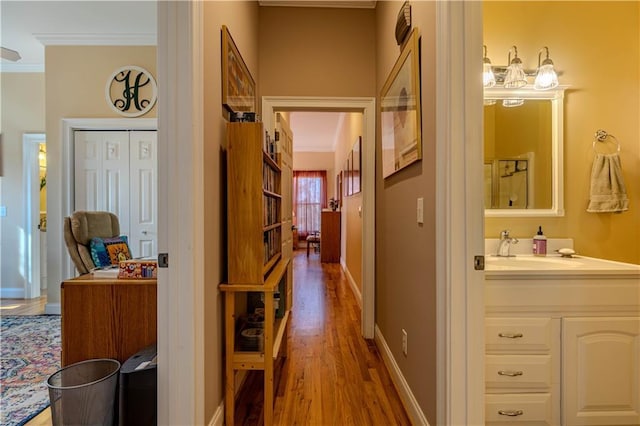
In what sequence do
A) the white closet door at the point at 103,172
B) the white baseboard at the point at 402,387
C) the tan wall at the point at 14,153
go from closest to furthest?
the white baseboard at the point at 402,387 < the white closet door at the point at 103,172 < the tan wall at the point at 14,153

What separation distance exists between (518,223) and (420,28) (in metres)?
1.32

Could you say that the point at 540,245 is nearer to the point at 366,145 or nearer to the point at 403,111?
the point at 403,111

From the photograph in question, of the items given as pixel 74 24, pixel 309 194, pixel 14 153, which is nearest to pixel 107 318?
pixel 74 24

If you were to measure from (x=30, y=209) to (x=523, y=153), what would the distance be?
520 cm

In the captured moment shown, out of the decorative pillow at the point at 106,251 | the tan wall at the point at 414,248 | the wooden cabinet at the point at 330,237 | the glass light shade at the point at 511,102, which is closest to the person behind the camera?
the tan wall at the point at 414,248

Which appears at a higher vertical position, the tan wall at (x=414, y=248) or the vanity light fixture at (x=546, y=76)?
the vanity light fixture at (x=546, y=76)

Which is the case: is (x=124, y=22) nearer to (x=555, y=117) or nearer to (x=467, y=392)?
(x=555, y=117)

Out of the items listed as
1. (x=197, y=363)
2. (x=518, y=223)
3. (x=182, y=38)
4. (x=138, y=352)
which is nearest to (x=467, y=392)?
(x=197, y=363)

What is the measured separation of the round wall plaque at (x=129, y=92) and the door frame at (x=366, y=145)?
157cm

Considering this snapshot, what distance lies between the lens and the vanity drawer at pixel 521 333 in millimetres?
1392

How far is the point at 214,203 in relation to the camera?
4.81ft

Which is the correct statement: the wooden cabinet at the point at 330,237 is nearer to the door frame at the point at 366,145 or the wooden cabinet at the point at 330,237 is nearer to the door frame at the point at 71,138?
the door frame at the point at 366,145

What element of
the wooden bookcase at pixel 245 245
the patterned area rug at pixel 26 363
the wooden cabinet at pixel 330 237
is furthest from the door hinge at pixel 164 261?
the wooden cabinet at pixel 330 237

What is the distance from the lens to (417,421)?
1473mm
